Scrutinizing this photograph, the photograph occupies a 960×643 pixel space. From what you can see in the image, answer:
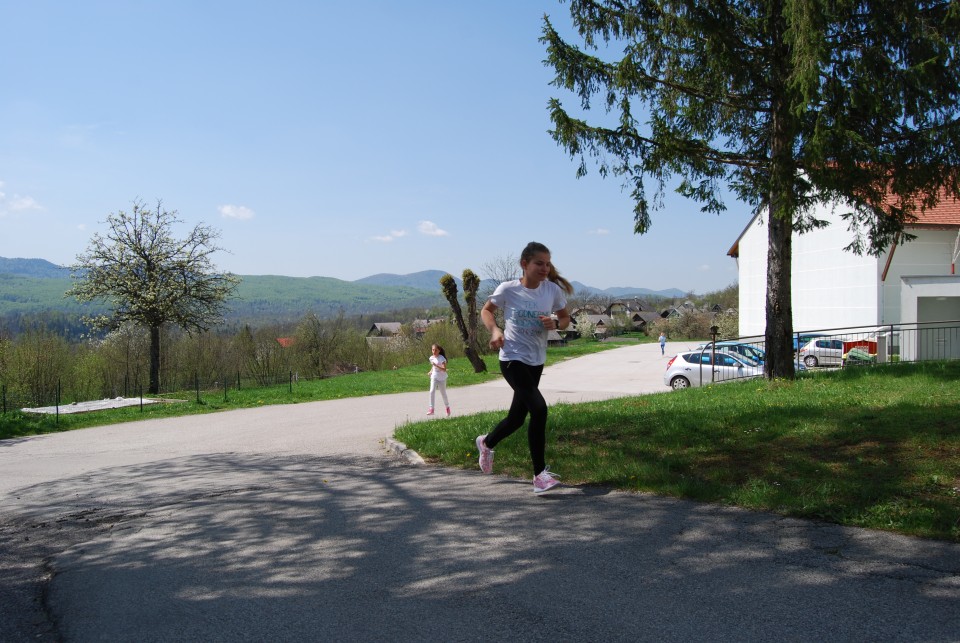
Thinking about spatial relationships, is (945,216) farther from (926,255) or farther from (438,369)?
(438,369)

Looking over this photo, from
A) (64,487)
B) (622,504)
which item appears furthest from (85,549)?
(622,504)

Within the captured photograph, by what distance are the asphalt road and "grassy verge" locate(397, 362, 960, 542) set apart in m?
0.33

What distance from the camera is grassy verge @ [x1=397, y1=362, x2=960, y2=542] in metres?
4.80

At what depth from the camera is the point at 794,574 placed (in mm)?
3631

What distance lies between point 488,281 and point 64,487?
Result: 40.4 metres

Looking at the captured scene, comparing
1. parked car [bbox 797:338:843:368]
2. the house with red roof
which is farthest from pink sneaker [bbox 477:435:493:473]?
parked car [bbox 797:338:843:368]

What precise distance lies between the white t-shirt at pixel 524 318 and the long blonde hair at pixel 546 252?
0.80ft

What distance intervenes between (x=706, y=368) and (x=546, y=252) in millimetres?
17162

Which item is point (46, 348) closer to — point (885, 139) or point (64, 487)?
point (64, 487)

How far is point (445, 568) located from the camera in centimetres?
391

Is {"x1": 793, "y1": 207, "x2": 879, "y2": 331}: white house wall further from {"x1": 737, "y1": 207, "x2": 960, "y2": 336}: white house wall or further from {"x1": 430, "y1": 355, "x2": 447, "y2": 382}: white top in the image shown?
{"x1": 430, "y1": 355, "x2": 447, "y2": 382}: white top

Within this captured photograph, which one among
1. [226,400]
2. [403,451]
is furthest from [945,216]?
[403,451]

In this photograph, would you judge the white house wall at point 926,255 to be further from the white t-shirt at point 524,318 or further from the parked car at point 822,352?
the white t-shirt at point 524,318

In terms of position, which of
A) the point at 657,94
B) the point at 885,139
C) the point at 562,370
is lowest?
the point at 562,370
